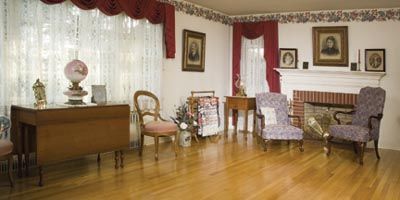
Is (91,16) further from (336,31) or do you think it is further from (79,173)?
(336,31)

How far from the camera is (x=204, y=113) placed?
630cm

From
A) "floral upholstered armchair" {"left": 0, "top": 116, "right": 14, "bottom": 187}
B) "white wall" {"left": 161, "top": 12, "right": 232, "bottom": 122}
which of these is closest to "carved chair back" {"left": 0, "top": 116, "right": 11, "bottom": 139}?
"floral upholstered armchair" {"left": 0, "top": 116, "right": 14, "bottom": 187}

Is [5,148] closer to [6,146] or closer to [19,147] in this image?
[6,146]

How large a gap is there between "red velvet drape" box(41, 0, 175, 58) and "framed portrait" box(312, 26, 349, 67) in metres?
2.73

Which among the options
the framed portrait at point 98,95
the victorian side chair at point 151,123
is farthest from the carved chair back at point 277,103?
the framed portrait at point 98,95

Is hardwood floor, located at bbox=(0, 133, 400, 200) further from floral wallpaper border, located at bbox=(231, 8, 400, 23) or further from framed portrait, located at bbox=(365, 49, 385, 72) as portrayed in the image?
floral wallpaper border, located at bbox=(231, 8, 400, 23)

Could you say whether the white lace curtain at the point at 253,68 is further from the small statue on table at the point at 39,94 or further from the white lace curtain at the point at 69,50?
the small statue on table at the point at 39,94

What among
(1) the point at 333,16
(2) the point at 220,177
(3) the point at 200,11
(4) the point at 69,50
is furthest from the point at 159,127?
(1) the point at 333,16

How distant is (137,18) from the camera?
511cm

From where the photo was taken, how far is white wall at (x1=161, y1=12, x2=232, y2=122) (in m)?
6.02

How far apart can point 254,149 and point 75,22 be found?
3.18 m

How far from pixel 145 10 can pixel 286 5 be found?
8.32ft

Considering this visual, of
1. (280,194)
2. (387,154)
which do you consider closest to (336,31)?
(387,154)

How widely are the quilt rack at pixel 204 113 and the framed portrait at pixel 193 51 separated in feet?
1.61
